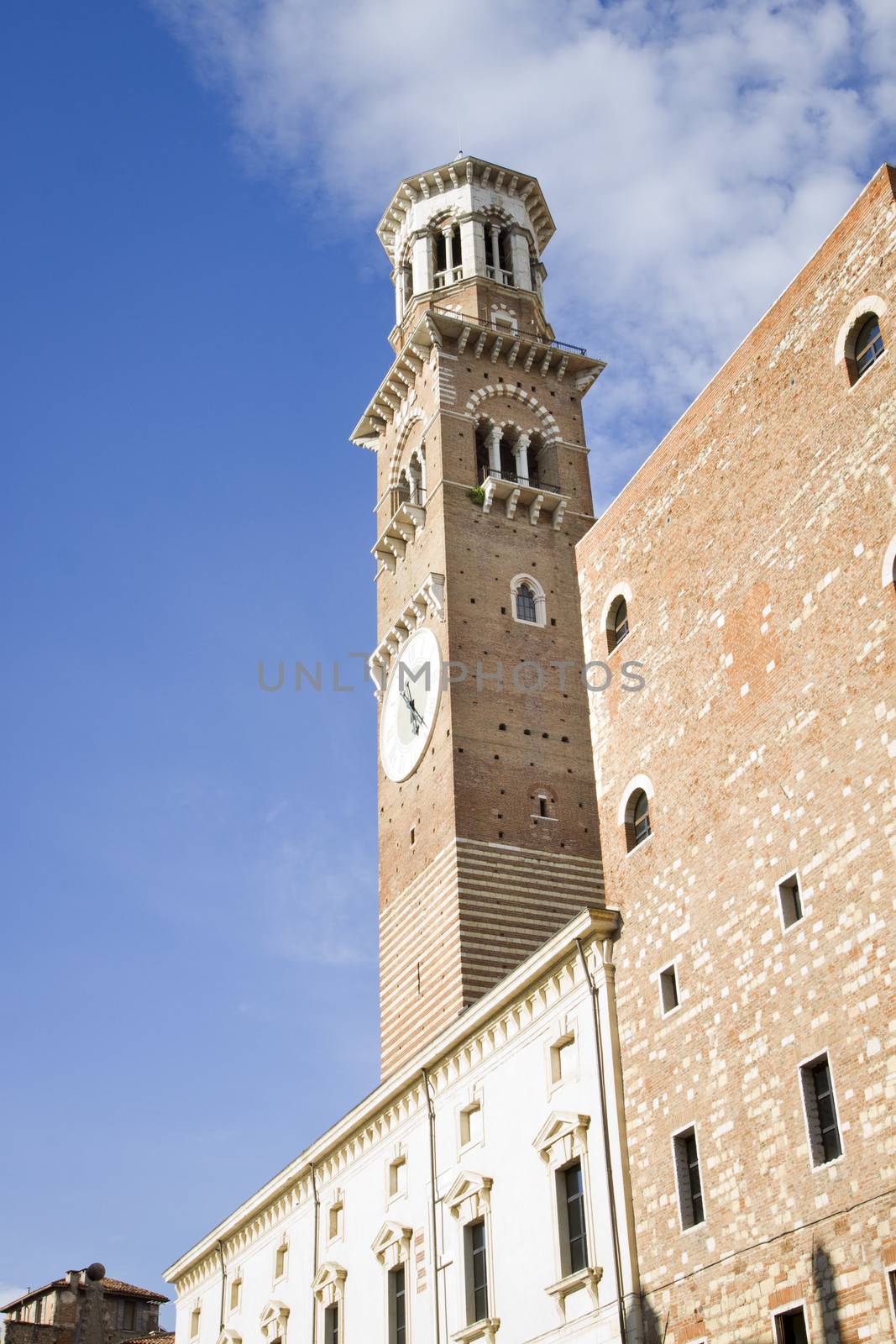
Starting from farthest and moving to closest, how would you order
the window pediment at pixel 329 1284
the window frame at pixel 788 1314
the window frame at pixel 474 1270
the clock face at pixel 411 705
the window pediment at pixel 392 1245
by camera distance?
the clock face at pixel 411 705
the window pediment at pixel 329 1284
the window pediment at pixel 392 1245
the window frame at pixel 474 1270
the window frame at pixel 788 1314

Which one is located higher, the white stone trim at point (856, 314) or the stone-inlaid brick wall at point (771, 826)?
the white stone trim at point (856, 314)

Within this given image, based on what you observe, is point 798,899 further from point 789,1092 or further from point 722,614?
point 722,614

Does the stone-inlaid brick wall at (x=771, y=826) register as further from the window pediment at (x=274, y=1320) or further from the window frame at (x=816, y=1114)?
the window pediment at (x=274, y=1320)

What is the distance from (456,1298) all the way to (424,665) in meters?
17.3

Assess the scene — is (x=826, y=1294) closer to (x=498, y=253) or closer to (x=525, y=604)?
(x=525, y=604)

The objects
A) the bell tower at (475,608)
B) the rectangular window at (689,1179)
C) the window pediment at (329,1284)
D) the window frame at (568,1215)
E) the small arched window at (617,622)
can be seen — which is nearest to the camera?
the rectangular window at (689,1179)

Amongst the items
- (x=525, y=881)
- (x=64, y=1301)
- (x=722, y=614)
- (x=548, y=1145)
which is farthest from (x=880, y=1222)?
(x=64, y=1301)

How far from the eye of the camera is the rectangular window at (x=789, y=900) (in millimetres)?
18391

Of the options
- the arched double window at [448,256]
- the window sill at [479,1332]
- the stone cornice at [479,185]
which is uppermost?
the stone cornice at [479,185]

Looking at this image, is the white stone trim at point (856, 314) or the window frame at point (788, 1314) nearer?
the window frame at point (788, 1314)

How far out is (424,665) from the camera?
38.0 meters

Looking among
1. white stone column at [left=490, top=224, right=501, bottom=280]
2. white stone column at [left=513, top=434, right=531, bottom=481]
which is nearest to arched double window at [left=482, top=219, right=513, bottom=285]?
white stone column at [left=490, top=224, right=501, bottom=280]

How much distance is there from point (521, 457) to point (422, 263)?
8370 mm

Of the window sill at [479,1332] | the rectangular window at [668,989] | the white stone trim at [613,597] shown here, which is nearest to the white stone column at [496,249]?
the white stone trim at [613,597]
